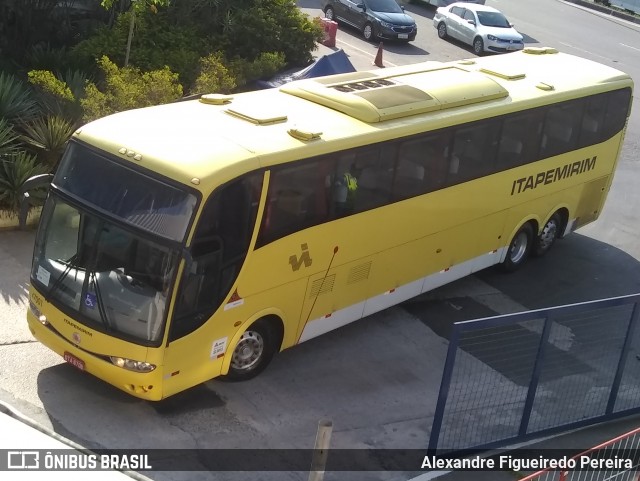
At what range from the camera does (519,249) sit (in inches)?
632

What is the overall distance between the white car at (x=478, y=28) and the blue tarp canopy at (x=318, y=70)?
1148 cm

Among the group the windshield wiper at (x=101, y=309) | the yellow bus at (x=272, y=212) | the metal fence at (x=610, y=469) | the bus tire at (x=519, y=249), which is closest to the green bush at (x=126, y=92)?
the yellow bus at (x=272, y=212)

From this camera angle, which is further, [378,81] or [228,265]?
[378,81]

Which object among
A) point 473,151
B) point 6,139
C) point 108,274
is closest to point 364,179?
point 473,151

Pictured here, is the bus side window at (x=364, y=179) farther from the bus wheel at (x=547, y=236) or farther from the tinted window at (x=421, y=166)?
the bus wheel at (x=547, y=236)

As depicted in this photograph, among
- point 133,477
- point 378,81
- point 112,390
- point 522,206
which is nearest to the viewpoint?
point 133,477

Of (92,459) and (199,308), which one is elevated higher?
(199,308)

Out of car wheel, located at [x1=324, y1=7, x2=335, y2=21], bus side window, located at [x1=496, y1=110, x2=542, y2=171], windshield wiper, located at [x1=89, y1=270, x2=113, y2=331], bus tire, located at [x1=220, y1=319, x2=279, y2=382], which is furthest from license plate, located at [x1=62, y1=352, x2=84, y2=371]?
car wheel, located at [x1=324, y1=7, x2=335, y2=21]

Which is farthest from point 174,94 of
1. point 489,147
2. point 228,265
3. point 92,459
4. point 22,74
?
point 92,459

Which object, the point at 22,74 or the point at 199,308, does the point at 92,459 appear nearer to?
the point at 199,308

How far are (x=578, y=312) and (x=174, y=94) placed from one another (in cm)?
898

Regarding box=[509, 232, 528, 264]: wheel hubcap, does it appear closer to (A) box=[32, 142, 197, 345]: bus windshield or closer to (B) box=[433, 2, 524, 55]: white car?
(A) box=[32, 142, 197, 345]: bus windshield

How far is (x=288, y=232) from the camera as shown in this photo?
1112cm

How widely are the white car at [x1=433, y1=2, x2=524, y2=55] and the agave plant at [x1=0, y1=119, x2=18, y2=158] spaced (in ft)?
65.7
